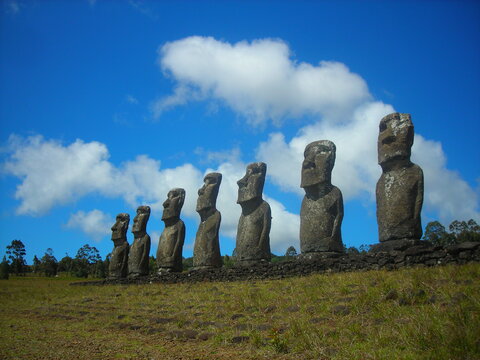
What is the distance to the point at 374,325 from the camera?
6.31 meters

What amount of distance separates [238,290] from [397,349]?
660 cm

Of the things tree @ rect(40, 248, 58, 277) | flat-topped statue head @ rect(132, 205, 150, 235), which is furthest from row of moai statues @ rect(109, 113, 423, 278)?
tree @ rect(40, 248, 58, 277)

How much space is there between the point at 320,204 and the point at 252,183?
320cm

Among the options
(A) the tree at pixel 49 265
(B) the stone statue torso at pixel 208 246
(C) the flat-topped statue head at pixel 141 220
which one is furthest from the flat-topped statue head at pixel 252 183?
(A) the tree at pixel 49 265

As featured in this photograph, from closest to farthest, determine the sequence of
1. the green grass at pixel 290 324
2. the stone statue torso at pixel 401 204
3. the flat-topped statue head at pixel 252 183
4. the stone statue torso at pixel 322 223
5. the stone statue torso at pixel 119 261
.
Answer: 1. the green grass at pixel 290 324
2. the stone statue torso at pixel 401 204
3. the stone statue torso at pixel 322 223
4. the flat-topped statue head at pixel 252 183
5. the stone statue torso at pixel 119 261

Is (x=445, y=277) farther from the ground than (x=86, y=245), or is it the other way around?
(x=86, y=245)

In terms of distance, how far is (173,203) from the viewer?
67.1ft

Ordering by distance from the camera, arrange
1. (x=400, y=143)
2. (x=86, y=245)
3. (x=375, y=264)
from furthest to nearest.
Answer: (x=86, y=245) < (x=400, y=143) < (x=375, y=264)

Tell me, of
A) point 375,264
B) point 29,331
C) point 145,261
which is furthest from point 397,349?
point 145,261

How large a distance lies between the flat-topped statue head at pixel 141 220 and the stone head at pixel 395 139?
12919mm

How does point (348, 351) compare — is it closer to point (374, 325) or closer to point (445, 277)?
point (374, 325)

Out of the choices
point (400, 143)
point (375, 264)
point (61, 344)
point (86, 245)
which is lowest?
point (61, 344)

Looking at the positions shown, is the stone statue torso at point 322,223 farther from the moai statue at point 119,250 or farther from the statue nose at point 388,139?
the moai statue at point 119,250

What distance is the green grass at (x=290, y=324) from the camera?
5.34m
